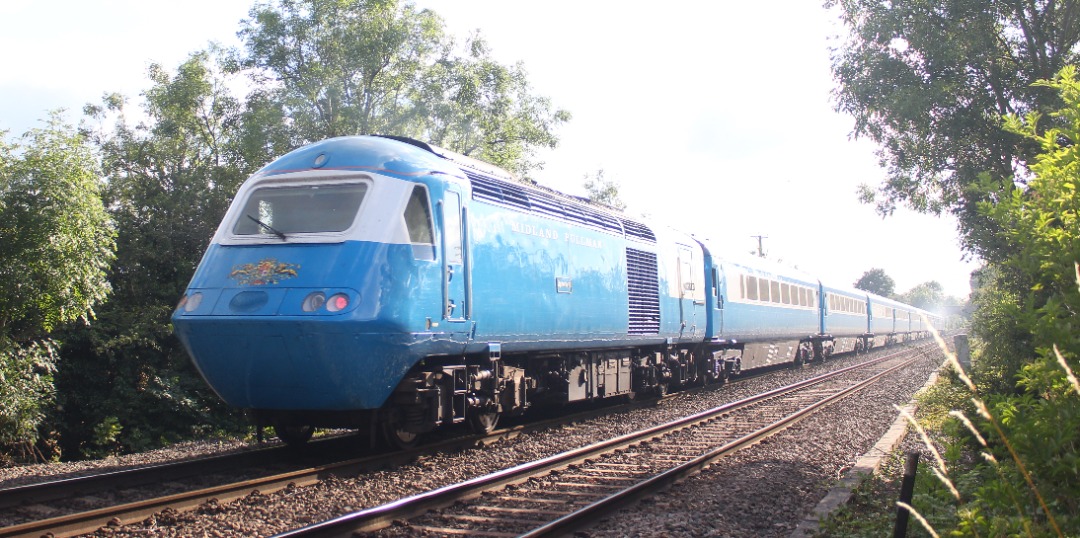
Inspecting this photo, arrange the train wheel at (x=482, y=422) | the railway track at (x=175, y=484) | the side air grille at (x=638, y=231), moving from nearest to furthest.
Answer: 1. the railway track at (x=175, y=484)
2. the train wheel at (x=482, y=422)
3. the side air grille at (x=638, y=231)

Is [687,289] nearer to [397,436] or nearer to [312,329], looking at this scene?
[397,436]

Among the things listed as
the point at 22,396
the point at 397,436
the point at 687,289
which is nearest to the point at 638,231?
the point at 687,289

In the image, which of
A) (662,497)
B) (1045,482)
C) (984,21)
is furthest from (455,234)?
(984,21)

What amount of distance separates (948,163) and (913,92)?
2341mm

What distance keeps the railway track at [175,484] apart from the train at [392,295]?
369 millimetres

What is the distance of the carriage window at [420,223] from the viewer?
26.1ft

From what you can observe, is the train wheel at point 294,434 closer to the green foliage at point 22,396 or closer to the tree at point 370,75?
the green foliage at point 22,396

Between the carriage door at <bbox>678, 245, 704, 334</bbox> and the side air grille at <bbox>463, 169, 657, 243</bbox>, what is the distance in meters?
1.84

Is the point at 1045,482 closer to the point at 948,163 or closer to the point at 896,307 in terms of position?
the point at 948,163

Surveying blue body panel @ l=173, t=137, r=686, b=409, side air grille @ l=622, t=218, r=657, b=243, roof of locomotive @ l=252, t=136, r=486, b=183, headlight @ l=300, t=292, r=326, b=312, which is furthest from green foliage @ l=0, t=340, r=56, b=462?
side air grille @ l=622, t=218, r=657, b=243

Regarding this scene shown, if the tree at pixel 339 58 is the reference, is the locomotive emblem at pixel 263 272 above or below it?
below

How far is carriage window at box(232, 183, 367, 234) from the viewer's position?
7.88 m

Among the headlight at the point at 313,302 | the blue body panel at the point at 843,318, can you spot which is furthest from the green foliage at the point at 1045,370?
the blue body panel at the point at 843,318

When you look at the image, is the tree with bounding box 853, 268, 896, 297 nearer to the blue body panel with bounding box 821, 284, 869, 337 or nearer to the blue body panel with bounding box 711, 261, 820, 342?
the blue body panel with bounding box 821, 284, 869, 337
